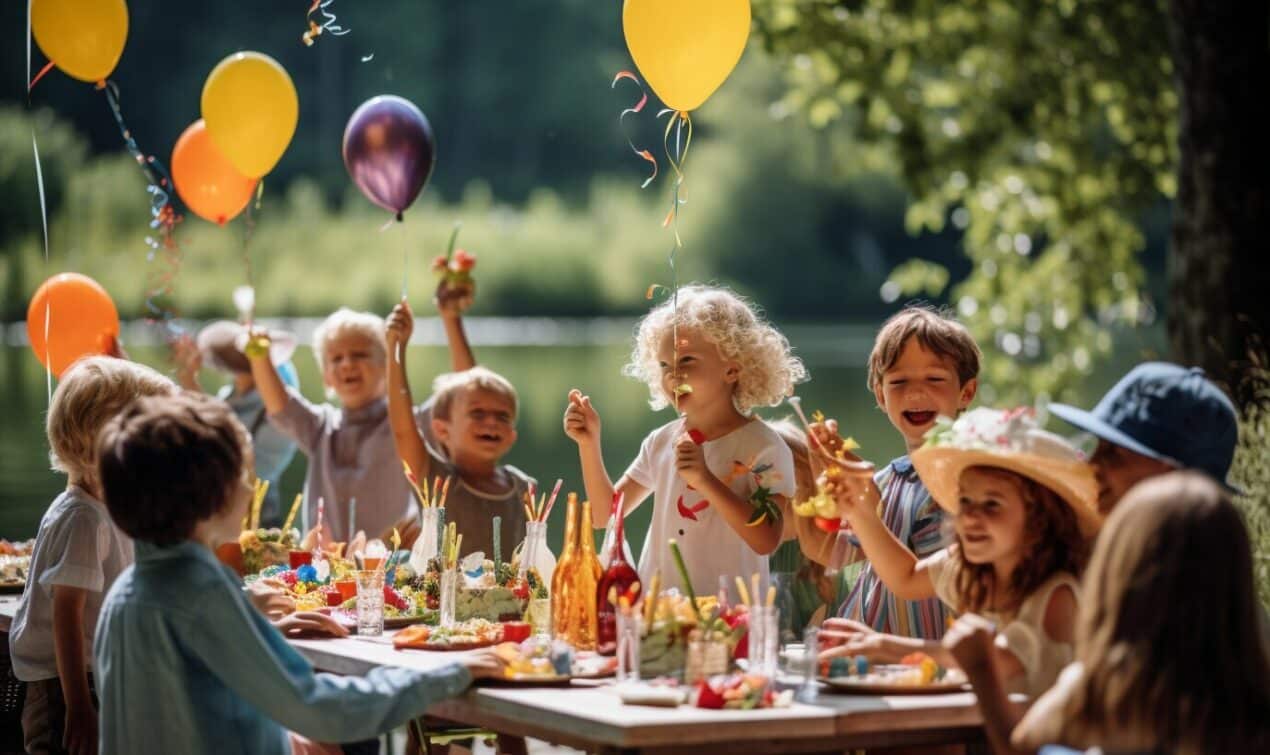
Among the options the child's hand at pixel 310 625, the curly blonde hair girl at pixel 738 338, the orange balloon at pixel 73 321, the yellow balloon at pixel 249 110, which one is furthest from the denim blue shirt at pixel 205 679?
the yellow balloon at pixel 249 110

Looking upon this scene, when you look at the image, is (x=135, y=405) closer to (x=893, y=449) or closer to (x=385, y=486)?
(x=385, y=486)

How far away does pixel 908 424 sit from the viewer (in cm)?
449

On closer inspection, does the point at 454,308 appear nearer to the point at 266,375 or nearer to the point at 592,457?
the point at 266,375

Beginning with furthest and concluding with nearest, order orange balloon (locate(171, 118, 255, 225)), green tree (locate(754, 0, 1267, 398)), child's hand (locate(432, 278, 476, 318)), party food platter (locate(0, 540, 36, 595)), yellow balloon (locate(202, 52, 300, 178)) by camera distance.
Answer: green tree (locate(754, 0, 1267, 398)), orange balloon (locate(171, 118, 255, 225)), yellow balloon (locate(202, 52, 300, 178)), child's hand (locate(432, 278, 476, 318)), party food platter (locate(0, 540, 36, 595))

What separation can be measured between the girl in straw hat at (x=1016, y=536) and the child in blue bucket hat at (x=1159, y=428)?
2.4 inches

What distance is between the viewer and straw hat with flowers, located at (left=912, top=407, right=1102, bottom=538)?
135 inches

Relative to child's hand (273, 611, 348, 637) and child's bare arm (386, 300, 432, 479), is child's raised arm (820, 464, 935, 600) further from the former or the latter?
child's bare arm (386, 300, 432, 479)

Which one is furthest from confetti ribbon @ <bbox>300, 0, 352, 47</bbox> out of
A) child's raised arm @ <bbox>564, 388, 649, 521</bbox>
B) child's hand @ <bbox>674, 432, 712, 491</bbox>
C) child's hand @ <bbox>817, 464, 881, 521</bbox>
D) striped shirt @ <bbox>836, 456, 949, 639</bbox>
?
child's hand @ <bbox>817, 464, 881, 521</bbox>

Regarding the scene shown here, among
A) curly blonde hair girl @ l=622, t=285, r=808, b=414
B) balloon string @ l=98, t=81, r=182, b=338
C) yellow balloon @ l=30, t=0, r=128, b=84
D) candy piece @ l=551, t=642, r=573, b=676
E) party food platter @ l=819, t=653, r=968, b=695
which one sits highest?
yellow balloon @ l=30, t=0, r=128, b=84

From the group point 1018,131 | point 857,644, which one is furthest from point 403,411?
point 1018,131

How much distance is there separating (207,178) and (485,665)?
4.46 meters

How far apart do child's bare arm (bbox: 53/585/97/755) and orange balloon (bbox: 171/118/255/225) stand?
3371 mm

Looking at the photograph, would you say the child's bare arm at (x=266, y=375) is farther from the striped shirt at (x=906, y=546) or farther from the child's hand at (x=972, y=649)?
the child's hand at (x=972, y=649)

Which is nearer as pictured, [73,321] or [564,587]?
[564,587]
